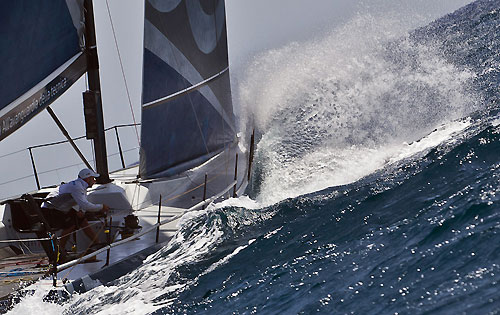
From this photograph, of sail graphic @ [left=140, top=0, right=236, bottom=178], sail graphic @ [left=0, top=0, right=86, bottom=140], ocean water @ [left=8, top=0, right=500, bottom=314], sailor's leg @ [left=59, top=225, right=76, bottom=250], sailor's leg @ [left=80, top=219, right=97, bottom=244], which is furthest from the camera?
sail graphic @ [left=140, top=0, right=236, bottom=178]

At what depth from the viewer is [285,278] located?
6.70 m

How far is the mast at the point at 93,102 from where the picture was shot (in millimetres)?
9492

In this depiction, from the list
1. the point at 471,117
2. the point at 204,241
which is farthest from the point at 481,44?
the point at 204,241

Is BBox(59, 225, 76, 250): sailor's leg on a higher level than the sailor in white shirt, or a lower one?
lower

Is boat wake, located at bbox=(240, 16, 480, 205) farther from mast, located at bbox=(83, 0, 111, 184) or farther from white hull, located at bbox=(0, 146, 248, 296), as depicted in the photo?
mast, located at bbox=(83, 0, 111, 184)

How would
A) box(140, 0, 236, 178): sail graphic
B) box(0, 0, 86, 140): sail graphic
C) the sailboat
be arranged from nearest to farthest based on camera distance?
box(0, 0, 86, 140): sail graphic, the sailboat, box(140, 0, 236, 178): sail graphic

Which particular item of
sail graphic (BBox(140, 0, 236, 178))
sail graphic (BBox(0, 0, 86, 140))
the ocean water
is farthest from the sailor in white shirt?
sail graphic (BBox(140, 0, 236, 178))

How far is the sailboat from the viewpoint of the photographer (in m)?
7.71

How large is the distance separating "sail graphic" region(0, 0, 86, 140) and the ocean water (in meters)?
1.95

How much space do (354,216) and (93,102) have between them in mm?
4015

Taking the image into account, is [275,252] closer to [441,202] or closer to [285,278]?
[285,278]

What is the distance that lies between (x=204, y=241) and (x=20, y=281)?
2086 millimetres

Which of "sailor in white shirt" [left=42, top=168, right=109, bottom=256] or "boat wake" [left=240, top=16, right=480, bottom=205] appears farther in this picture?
"boat wake" [left=240, top=16, right=480, bottom=205]

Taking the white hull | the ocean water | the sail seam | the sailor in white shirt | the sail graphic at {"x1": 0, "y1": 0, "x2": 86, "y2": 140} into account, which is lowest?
the ocean water
